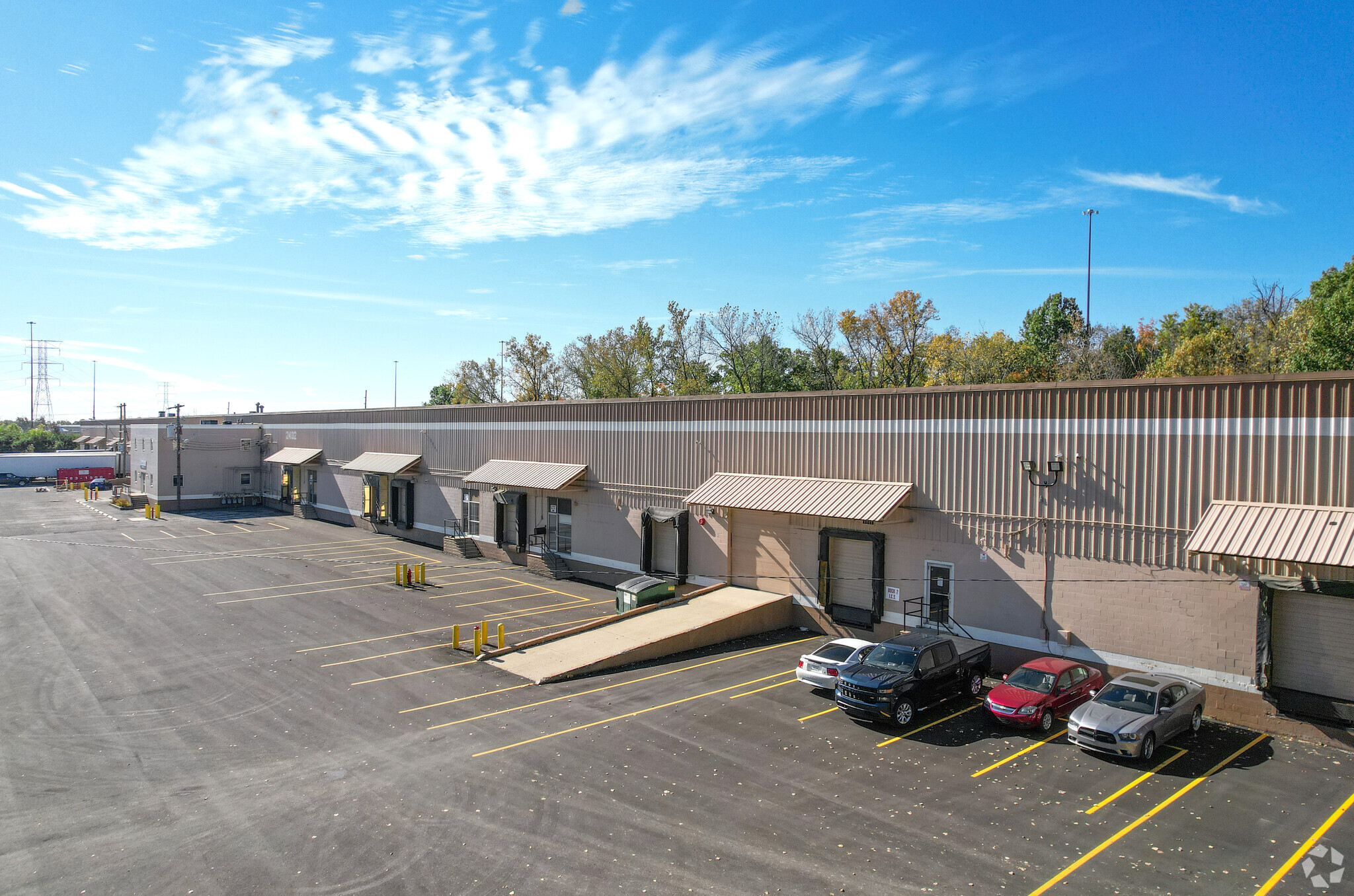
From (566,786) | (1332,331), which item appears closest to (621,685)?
(566,786)

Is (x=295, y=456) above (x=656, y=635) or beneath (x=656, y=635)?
above

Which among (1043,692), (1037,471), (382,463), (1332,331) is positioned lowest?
(1043,692)

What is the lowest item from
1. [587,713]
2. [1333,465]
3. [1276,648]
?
[587,713]

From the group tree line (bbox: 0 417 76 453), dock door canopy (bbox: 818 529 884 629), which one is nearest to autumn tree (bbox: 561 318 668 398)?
dock door canopy (bbox: 818 529 884 629)

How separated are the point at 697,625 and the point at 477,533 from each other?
19367 mm

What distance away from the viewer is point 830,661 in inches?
707

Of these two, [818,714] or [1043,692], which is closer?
[1043,692]

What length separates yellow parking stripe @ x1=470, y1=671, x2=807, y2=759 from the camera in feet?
49.0

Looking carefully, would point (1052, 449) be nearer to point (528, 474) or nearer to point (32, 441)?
point (528, 474)

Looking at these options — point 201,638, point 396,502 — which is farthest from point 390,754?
point 396,502

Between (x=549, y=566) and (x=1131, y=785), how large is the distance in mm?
24360

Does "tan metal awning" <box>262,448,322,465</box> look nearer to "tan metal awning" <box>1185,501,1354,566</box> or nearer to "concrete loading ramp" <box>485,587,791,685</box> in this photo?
"concrete loading ramp" <box>485,587,791,685</box>

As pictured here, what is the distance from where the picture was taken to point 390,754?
14.7m

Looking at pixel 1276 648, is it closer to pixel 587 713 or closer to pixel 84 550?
pixel 587 713
